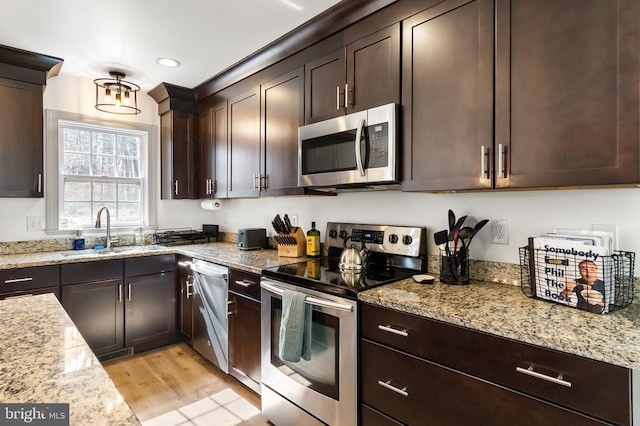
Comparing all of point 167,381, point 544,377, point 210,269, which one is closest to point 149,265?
point 210,269

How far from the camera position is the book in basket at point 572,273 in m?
1.24

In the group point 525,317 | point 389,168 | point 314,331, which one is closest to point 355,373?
point 314,331

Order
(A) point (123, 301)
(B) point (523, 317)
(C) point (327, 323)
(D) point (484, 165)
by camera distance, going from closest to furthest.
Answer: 1. (B) point (523, 317)
2. (D) point (484, 165)
3. (C) point (327, 323)
4. (A) point (123, 301)

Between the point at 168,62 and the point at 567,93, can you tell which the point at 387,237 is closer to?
the point at 567,93

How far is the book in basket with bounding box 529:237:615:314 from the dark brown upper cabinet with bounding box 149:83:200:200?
3105mm

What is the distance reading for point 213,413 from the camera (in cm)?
221

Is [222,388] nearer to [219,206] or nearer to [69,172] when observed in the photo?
[219,206]

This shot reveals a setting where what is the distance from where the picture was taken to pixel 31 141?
276cm

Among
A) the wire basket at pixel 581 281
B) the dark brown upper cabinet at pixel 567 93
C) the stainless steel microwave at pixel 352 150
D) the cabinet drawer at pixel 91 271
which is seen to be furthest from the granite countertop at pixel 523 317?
the cabinet drawer at pixel 91 271

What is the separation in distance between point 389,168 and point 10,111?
9.52 feet

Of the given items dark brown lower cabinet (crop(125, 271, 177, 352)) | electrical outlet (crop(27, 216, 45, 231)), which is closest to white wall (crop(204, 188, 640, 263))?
dark brown lower cabinet (crop(125, 271, 177, 352))

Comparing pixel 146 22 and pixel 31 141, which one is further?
pixel 31 141

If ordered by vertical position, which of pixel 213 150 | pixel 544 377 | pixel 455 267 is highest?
pixel 213 150

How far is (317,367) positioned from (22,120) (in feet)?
9.52
